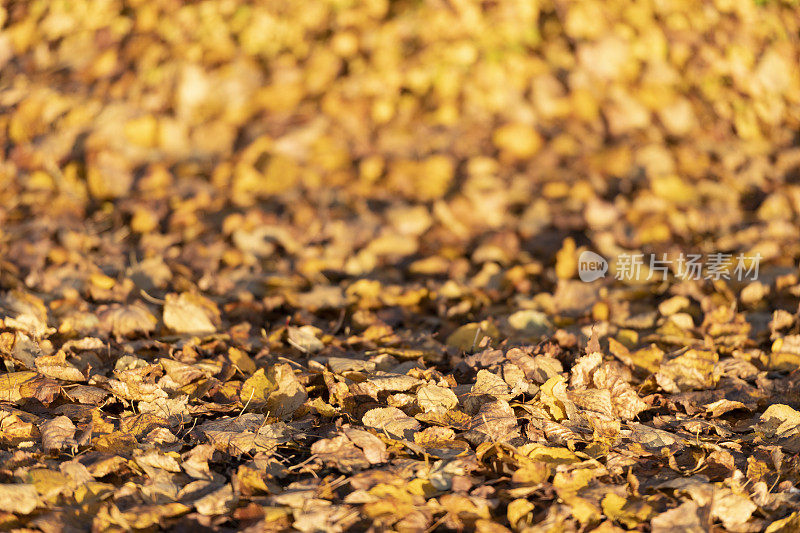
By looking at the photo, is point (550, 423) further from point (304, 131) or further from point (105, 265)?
point (304, 131)

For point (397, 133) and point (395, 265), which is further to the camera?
point (397, 133)

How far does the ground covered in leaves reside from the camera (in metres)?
1.29

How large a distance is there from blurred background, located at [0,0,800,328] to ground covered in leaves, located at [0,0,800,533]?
1 centimetres

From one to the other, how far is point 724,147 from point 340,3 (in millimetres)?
1754

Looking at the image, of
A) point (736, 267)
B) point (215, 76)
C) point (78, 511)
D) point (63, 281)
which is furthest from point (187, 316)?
point (736, 267)

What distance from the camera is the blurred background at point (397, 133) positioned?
251 centimetres

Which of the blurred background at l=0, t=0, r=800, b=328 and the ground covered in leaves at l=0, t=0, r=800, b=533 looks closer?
the ground covered in leaves at l=0, t=0, r=800, b=533

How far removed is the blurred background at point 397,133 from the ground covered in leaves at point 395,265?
13 millimetres

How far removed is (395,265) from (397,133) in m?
0.73

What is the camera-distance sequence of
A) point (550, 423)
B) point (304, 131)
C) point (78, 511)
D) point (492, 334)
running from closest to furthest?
point (78, 511) → point (550, 423) → point (492, 334) → point (304, 131)

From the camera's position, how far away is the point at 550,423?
1445mm

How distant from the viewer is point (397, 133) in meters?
2.93

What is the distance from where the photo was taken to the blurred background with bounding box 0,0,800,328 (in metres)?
2.51

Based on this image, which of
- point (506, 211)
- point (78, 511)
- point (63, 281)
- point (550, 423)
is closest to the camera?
point (78, 511)
